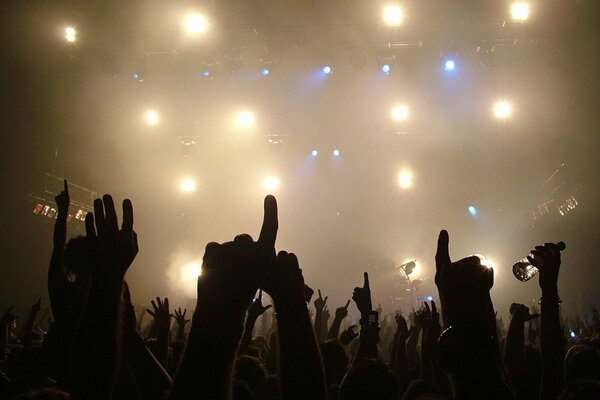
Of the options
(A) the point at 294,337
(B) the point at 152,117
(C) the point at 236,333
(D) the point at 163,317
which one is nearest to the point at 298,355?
(A) the point at 294,337

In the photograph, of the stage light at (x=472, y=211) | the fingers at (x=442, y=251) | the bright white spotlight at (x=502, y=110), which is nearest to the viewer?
the fingers at (x=442, y=251)

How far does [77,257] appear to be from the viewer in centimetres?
320

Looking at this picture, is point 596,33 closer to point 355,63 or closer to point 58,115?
point 355,63

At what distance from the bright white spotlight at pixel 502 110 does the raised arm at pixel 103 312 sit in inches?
729

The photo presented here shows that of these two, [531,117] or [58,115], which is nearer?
[58,115]

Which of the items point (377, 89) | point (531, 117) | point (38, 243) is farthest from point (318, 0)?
point (38, 243)

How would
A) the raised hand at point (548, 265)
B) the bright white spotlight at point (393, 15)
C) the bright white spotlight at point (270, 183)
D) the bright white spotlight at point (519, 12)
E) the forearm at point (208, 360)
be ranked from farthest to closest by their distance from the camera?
the bright white spotlight at point (270, 183)
the bright white spotlight at point (393, 15)
the bright white spotlight at point (519, 12)
the raised hand at point (548, 265)
the forearm at point (208, 360)

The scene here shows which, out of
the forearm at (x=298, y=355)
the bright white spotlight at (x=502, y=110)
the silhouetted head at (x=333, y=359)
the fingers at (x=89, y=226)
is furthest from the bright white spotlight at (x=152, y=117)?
the forearm at (x=298, y=355)

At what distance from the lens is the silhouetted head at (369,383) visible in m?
2.18

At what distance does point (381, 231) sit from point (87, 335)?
2391 centimetres

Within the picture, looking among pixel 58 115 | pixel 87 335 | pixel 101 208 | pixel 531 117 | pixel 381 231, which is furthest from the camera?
pixel 381 231

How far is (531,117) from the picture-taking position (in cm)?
1661

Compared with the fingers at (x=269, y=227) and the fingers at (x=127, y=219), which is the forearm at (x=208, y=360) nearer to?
the fingers at (x=269, y=227)

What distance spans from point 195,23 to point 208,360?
14.9 m
